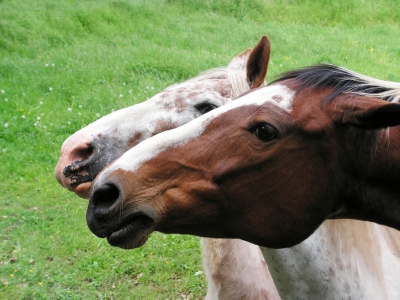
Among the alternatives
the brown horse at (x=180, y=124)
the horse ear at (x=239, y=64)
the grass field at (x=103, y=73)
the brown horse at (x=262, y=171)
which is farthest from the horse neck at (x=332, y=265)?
the grass field at (x=103, y=73)

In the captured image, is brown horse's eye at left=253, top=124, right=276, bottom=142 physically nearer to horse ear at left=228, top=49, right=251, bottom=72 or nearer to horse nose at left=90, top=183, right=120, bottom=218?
→ horse nose at left=90, top=183, right=120, bottom=218

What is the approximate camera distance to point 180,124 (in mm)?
3035

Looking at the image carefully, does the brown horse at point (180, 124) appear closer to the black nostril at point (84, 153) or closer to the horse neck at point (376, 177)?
the black nostril at point (84, 153)

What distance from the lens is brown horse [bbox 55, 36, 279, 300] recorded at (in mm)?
2904

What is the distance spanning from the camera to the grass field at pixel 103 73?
4.71 metres

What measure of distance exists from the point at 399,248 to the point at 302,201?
3.47ft

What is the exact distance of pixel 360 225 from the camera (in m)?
2.46

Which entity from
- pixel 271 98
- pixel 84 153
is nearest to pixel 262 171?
pixel 271 98

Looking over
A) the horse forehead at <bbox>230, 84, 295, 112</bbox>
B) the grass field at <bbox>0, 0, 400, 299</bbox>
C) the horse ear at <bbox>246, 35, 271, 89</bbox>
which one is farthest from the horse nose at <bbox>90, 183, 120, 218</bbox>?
the grass field at <bbox>0, 0, 400, 299</bbox>

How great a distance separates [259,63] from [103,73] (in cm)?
597

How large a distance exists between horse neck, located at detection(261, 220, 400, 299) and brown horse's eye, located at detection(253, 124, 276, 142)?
64cm

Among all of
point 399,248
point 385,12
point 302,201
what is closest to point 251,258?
point 399,248

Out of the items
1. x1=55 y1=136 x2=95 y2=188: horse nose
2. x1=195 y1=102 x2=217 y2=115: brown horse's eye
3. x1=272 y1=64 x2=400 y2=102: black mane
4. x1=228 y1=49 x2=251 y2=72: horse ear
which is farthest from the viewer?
x1=228 y1=49 x2=251 y2=72: horse ear

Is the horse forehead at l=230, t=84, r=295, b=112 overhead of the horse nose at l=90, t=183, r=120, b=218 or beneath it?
overhead
